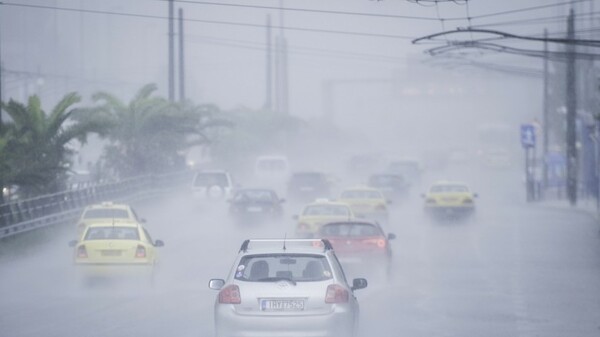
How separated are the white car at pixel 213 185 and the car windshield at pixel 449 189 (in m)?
10.6

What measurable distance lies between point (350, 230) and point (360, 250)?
780 millimetres

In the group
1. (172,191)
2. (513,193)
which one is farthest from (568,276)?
(513,193)

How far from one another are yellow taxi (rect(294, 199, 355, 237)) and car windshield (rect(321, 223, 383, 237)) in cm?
527

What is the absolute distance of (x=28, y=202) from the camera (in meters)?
40.3

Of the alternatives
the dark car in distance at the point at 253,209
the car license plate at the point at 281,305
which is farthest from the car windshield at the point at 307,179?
the car license plate at the point at 281,305

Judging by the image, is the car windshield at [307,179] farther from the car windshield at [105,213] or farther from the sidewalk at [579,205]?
the car windshield at [105,213]

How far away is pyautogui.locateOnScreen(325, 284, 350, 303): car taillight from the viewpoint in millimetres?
13711

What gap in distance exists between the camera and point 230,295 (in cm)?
1377

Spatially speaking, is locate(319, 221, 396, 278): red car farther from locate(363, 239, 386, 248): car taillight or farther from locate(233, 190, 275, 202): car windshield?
locate(233, 190, 275, 202): car windshield

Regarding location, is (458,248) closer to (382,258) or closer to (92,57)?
(382,258)

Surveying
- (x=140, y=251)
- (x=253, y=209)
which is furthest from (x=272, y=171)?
(x=140, y=251)

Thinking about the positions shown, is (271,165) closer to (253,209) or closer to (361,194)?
(361,194)

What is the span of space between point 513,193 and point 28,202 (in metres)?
38.6

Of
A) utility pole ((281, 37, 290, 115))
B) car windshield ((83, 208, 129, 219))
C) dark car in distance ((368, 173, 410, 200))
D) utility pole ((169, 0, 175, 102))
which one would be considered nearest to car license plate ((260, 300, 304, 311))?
car windshield ((83, 208, 129, 219))
